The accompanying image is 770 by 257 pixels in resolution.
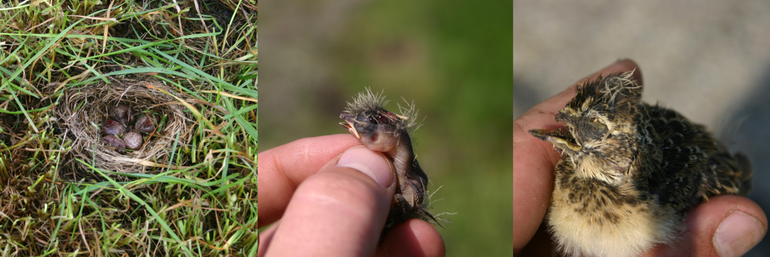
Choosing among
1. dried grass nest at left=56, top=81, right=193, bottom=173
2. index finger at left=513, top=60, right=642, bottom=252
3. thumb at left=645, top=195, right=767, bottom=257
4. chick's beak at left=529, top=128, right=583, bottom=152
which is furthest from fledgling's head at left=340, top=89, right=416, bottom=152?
dried grass nest at left=56, top=81, right=193, bottom=173

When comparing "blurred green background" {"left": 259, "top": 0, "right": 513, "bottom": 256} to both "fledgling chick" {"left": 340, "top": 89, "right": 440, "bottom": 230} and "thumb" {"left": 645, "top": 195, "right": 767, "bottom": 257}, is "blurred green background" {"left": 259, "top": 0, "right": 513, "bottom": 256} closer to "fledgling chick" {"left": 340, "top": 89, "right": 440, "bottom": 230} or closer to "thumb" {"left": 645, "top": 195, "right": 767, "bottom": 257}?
"fledgling chick" {"left": 340, "top": 89, "right": 440, "bottom": 230}

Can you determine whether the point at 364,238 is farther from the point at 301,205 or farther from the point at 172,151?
the point at 172,151

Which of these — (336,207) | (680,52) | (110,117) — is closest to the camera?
(336,207)

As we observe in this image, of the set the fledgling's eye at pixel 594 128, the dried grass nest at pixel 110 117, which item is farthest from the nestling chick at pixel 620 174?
the dried grass nest at pixel 110 117

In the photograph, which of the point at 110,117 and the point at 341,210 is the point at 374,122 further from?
the point at 110,117

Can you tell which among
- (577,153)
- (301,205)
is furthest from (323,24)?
(577,153)

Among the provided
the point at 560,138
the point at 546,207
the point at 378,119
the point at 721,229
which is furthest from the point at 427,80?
the point at 721,229

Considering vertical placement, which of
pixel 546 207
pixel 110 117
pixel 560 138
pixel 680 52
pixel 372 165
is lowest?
pixel 110 117
